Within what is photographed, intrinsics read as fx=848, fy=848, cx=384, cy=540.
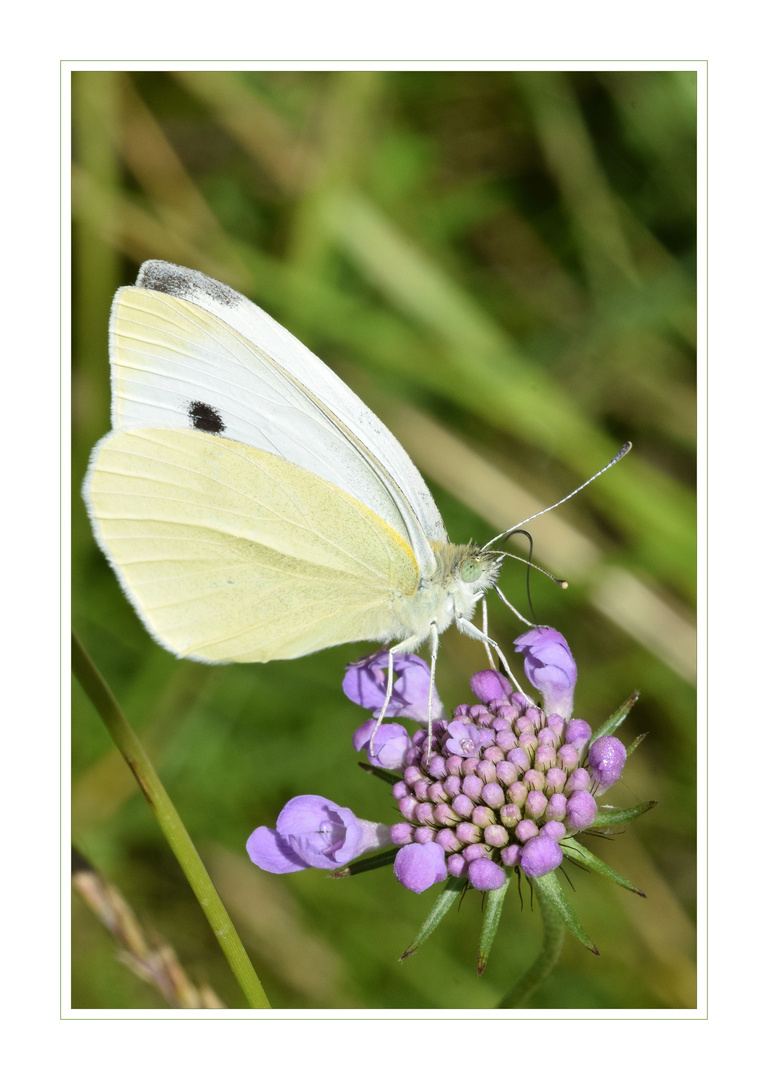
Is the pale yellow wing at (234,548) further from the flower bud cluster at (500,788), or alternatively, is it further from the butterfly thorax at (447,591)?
the flower bud cluster at (500,788)

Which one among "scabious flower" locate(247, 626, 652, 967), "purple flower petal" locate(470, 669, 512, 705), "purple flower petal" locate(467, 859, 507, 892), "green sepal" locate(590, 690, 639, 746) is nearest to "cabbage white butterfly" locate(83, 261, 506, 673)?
"purple flower petal" locate(470, 669, 512, 705)

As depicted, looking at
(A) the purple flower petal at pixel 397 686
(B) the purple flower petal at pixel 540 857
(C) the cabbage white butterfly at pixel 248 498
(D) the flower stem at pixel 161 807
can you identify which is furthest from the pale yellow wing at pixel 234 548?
(B) the purple flower petal at pixel 540 857

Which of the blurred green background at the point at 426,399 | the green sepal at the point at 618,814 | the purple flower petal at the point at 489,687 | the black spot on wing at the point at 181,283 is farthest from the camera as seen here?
the blurred green background at the point at 426,399

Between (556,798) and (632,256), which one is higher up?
(632,256)

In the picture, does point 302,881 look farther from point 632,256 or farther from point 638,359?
point 632,256

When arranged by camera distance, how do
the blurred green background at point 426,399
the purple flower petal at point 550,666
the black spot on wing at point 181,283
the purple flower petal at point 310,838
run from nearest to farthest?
the purple flower petal at point 310,838 < the purple flower petal at point 550,666 < the black spot on wing at point 181,283 < the blurred green background at point 426,399

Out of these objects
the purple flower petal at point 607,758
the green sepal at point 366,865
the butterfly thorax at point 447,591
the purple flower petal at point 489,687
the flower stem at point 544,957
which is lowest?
the flower stem at point 544,957

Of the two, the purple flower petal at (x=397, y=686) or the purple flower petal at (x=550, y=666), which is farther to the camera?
the purple flower petal at (x=397, y=686)

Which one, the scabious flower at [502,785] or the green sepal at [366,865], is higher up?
the scabious flower at [502,785]

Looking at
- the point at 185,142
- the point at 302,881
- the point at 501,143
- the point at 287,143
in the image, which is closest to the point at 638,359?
the point at 501,143
